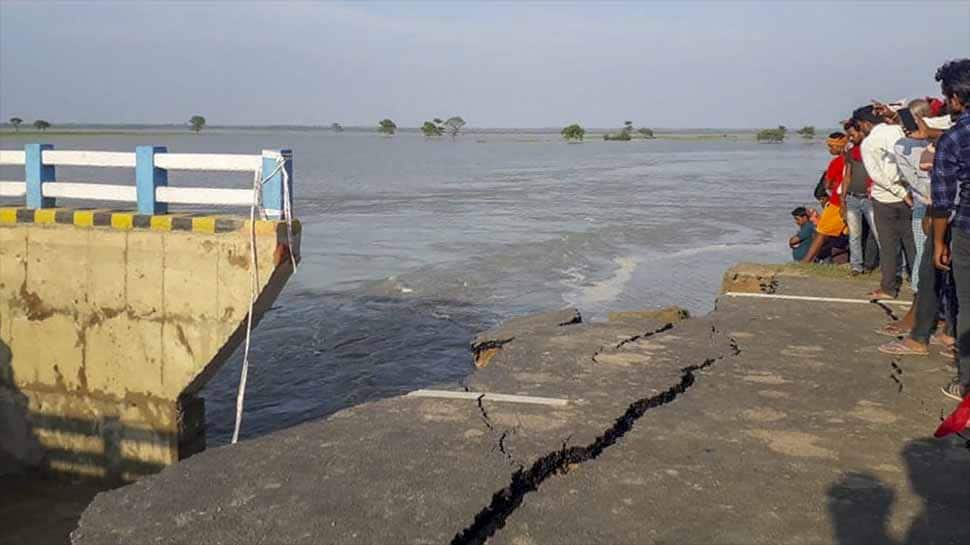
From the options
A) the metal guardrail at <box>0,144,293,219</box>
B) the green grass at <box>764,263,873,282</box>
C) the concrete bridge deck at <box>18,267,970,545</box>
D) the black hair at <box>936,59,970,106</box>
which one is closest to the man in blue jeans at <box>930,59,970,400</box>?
the black hair at <box>936,59,970,106</box>

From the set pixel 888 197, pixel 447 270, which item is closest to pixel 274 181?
pixel 888 197

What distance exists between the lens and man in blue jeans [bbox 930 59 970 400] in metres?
5.30

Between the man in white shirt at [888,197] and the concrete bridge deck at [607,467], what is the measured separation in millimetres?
2199

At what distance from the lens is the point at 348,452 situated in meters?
4.53

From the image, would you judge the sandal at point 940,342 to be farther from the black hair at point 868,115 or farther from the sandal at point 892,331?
the black hair at point 868,115

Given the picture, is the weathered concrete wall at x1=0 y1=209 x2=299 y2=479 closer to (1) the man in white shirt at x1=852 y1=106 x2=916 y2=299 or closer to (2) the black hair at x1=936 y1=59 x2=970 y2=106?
(2) the black hair at x1=936 y1=59 x2=970 y2=106

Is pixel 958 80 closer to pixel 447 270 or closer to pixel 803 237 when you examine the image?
pixel 803 237

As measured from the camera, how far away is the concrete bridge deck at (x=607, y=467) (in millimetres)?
3670

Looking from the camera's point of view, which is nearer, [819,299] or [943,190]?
[943,190]

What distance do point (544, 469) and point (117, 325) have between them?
4.68m

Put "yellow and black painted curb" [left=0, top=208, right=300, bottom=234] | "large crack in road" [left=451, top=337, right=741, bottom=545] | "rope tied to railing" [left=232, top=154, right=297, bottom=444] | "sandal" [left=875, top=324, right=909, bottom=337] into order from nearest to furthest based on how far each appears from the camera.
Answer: "large crack in road" [left=451, top=337, right=741, bottom=545] → "rope tied to railing" [left=232, top=154, right=297, bottom=444] → "yellow and black painted curb" [left=0, top=208, right=300, bottom=234] → "sandal" [left=875, top=324, right=909, bottom=337]

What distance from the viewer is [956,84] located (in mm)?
5297

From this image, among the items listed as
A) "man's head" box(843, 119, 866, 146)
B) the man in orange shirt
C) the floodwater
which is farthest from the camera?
the man in orange shirt

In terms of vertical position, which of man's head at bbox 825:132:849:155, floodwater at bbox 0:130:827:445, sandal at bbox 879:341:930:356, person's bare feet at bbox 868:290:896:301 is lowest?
floodwater at bbox 0:130:827:445
